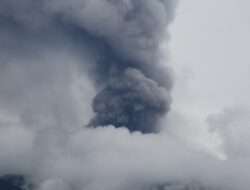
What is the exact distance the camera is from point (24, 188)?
142 m

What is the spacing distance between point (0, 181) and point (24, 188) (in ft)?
41.6

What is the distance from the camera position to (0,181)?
150 meters
